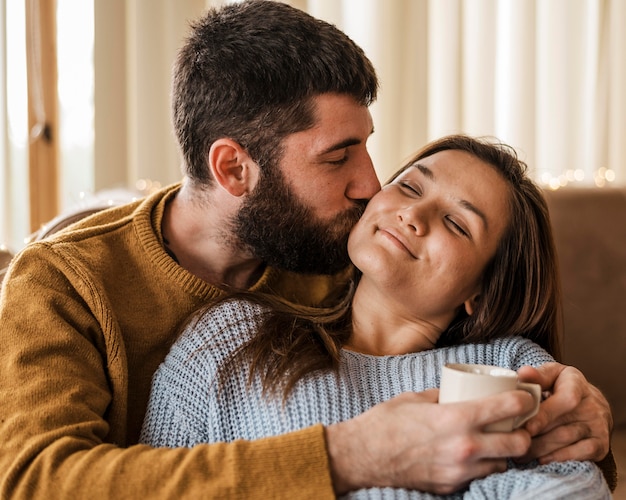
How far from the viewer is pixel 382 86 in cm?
286

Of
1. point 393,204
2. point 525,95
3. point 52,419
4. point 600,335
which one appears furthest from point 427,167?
point 525,95

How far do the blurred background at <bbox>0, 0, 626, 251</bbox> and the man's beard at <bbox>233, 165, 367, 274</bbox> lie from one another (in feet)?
3.99

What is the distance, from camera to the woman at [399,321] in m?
1.33

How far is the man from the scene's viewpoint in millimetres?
1133

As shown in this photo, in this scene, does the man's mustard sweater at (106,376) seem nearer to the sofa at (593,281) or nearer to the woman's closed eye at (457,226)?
the woman's closed eye at (457,226)

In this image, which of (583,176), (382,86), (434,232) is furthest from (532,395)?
(583,176)

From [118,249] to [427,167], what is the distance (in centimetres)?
59

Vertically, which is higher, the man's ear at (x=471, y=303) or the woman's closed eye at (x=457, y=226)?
the woman's closed eye at (x=457, y=226)

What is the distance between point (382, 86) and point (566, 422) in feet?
5.94

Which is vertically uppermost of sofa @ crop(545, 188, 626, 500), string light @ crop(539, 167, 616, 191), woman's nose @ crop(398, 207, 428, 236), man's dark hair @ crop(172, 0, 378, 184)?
man's dark hair @ crop(172, 0, 378, 184)

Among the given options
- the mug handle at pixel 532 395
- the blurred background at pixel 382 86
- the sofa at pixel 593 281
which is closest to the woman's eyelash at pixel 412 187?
the mug handle at pixel 532 395

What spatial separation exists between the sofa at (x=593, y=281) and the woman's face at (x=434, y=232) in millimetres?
721

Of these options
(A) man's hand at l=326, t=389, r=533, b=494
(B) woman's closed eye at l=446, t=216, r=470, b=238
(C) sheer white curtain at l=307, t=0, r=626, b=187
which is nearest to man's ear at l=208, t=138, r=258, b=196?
(B) woman's closed eye at l=446, t=216, r=470, b=238

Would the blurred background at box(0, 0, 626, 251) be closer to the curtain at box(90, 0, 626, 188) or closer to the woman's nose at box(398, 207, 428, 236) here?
the curtain at box(90, 0, 626, 188)
